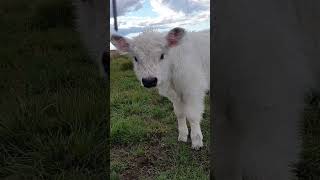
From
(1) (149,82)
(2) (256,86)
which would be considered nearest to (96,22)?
(1) (149,82)

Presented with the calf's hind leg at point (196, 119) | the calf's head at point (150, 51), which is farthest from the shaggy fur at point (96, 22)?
the calf's hind leg at point (196, 119)

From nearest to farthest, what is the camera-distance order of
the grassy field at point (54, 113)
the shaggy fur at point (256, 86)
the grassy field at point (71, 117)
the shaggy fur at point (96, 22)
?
the shaggy fur at point (256, 86) < the grassy field at point (71, 117) < the shaggy fur at point (96, 22) < the grassy field at point (54, 113)

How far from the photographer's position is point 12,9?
3.79 metres

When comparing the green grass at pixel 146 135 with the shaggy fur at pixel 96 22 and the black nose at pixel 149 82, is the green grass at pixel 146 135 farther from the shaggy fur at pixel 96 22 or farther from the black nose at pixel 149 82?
the shaggy fur at pixel 96 22

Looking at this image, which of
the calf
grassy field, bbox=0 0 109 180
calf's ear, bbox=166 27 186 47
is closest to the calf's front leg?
the calf

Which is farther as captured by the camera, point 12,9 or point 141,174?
point 12,9

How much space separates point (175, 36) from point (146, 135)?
0.25 metres

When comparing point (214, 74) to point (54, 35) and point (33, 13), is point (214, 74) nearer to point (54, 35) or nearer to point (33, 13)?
point (54, 35)

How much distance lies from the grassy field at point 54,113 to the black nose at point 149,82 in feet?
2.38

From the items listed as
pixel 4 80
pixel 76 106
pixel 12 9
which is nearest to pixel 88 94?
pixel 76 106

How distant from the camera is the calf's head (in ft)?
3.74

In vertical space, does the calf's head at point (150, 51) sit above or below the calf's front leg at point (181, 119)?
above

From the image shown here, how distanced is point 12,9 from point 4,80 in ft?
3.47

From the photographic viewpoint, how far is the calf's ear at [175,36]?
113 centimetres
